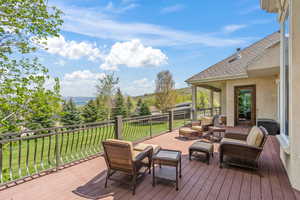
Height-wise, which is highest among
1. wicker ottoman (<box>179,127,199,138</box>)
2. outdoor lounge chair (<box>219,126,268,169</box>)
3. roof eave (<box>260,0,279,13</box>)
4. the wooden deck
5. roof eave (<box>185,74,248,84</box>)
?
roof eave (<box>260,0,279,13</box>)

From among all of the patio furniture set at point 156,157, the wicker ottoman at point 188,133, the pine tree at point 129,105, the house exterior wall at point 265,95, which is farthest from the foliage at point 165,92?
the patio furniture set at point 156,157

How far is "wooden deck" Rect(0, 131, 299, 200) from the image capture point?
7.54 feet

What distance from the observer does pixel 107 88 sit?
670 inches

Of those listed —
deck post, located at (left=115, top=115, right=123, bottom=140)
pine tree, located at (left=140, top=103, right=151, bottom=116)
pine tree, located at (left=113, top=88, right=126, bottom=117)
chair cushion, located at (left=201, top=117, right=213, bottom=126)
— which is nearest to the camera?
deck post, located at (left=115, top=115, right=123, bottom=140)

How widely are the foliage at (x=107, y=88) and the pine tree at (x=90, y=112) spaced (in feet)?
4.25

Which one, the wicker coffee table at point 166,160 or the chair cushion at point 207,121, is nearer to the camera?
the wicker coffee table at point 166,160

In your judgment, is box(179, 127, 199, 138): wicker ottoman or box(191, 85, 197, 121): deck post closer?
box(179, 127, 199, 138): wicker ottoman

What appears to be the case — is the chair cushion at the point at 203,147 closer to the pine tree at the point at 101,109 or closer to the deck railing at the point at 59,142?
the deck railing at the point at 59,142

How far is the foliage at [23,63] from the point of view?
3465 mm

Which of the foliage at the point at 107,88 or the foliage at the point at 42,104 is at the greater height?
the foliage at the point at 107,88

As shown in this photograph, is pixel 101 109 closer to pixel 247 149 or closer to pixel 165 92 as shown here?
pixel 165 92

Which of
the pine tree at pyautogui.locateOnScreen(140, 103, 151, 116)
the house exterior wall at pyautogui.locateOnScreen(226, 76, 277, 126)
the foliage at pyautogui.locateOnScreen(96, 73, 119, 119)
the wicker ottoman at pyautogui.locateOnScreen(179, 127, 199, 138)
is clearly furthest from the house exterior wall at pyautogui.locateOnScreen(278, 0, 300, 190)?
the foliage at pyautogui.locateOnScreen(96, 73, 119, 119)

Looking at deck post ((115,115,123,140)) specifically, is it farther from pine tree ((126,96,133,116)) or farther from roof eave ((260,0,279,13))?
pine tree ((126,96,133,116))

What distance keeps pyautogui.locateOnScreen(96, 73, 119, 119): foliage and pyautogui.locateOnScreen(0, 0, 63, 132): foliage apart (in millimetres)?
12926
